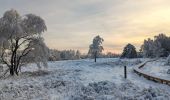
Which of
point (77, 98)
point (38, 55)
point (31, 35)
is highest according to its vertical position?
point (31, 35)

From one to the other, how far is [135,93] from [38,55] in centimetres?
2260

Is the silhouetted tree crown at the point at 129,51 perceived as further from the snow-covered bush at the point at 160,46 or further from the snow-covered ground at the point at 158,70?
the snow-covered ground at the point at 158,70

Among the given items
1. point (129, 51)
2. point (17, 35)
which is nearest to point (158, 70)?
point (17, 35)

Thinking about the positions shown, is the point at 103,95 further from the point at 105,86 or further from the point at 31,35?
the point at 31,35

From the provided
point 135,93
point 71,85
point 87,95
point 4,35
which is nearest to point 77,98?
point 87,95

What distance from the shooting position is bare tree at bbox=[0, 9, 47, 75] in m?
39.7

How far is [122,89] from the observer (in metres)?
23.6

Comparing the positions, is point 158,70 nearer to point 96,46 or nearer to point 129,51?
point 96,46

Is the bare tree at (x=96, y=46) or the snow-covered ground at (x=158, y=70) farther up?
the bare tree at (x=96, y=46)

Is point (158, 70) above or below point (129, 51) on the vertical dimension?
below

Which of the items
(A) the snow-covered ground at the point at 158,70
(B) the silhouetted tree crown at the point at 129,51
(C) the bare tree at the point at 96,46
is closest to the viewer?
(A) the snow-covered ground at the point at 158,70

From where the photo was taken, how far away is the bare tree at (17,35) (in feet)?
130

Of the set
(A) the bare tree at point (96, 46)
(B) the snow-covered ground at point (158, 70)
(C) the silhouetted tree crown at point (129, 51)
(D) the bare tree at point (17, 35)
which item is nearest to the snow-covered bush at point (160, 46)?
(C) the silhouetted tree crown at point (129, 51)

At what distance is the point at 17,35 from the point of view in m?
40.1
